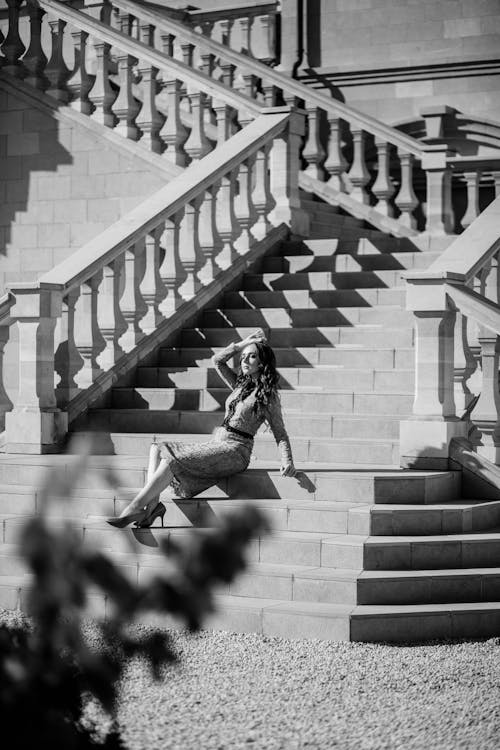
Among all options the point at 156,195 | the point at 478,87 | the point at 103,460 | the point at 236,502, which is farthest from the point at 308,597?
the point at 478,87

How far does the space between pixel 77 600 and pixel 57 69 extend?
38.4 feet

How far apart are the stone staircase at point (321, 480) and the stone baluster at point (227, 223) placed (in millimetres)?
285

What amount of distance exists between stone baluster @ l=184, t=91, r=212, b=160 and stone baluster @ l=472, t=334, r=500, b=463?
4946 mm

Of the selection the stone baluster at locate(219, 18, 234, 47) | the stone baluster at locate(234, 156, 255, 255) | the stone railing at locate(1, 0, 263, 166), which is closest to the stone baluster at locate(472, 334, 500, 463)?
the stone baluster at locate(234, 156, 255, 255)

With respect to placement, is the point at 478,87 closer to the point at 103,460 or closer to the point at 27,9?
the point at 27,9

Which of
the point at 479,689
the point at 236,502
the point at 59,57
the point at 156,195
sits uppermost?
the point at 59,57

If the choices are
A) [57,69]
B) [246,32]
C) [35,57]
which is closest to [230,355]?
[57,69]

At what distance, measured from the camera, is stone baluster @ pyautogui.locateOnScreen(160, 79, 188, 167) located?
12.8m

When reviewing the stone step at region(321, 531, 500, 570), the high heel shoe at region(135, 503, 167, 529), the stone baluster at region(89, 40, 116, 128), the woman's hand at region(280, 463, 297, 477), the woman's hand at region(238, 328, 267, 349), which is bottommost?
the stone step at region(321, 531, 500, 570)

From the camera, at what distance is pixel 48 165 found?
1348 centimetres

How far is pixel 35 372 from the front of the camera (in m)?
9.25

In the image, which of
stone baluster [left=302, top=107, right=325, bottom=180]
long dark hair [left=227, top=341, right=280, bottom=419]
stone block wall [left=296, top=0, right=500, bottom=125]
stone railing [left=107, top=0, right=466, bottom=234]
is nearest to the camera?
long dark hair [left=227, top=341, right=280, bottom=419]

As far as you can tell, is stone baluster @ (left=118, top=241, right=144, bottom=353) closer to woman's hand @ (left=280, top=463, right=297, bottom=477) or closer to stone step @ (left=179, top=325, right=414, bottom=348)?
stone step @ (left=179, top=325, right=414, bottom=348)

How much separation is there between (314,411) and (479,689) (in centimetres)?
391
